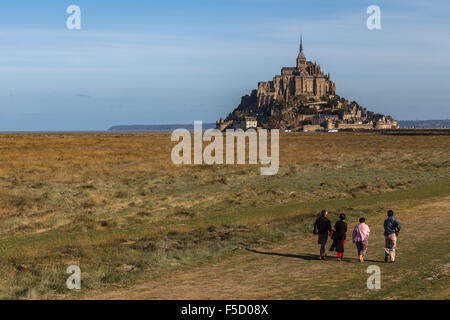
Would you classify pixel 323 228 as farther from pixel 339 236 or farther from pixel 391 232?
pixel 391 232

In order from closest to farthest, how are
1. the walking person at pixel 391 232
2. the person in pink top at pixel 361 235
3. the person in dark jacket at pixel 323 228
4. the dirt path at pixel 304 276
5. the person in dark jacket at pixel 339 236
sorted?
1. the dirt path at pixel 304 276
2. the walking person at pixel 391 232
3. the person in pink top at pixel 361 235
4. the person in dark jacket at pixel 339 236
5. the person in dark jacket at pixel 323 228

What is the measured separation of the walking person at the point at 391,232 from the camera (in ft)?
48.2

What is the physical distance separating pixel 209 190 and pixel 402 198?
1215 cm

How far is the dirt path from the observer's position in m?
12.1

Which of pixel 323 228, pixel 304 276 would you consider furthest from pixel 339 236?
pixel 304 276

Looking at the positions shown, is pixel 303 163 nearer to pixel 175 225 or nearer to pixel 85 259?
pixel 175 225

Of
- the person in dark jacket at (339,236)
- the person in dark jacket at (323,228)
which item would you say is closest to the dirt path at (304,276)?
the person in dark jacket at (339,236)

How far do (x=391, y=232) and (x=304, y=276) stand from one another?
9.77 feet

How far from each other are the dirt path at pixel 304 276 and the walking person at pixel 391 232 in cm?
36

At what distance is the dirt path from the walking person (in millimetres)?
364

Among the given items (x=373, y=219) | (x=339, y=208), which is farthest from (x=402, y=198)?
(x=373, y=219)

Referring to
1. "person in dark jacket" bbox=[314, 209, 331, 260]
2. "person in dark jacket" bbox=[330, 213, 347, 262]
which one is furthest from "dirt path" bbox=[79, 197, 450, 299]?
"person in dark jacket" bbox=[314, 209, 331, 260]

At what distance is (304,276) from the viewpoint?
1384 centimetres

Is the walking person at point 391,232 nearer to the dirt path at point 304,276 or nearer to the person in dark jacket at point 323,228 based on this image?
the dirt path at point 304,276
